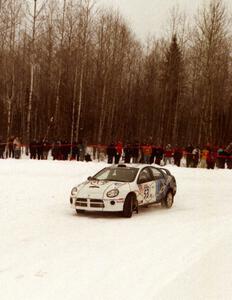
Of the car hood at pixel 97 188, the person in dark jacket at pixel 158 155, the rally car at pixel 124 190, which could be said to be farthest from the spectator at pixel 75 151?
Answer: the car hood at pixel 97 188

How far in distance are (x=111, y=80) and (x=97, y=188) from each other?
121 ft

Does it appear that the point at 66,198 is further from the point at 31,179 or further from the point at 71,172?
the point at 71,172

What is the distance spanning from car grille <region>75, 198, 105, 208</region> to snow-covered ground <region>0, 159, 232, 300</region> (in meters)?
Result: 0.35

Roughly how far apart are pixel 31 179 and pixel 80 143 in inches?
466

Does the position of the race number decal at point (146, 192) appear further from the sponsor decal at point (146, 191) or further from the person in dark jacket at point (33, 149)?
the person in dark jacket at point (33, 149)

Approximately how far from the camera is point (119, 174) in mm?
16672

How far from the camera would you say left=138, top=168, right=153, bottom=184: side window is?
16.5 metres

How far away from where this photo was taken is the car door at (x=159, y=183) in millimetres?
17078

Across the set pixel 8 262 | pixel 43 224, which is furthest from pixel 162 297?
pixel 43 224

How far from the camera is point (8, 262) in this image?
9414 millimetres

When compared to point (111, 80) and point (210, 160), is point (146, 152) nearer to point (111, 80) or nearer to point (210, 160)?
point (210, 160)

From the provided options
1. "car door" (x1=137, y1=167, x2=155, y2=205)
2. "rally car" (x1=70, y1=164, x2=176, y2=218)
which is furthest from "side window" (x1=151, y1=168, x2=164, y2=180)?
"car door" (x1=137, y1=167, x2=155, y2=205)

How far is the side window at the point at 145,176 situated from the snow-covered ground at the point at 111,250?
1034 millimetres

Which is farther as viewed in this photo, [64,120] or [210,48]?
[64,120]
